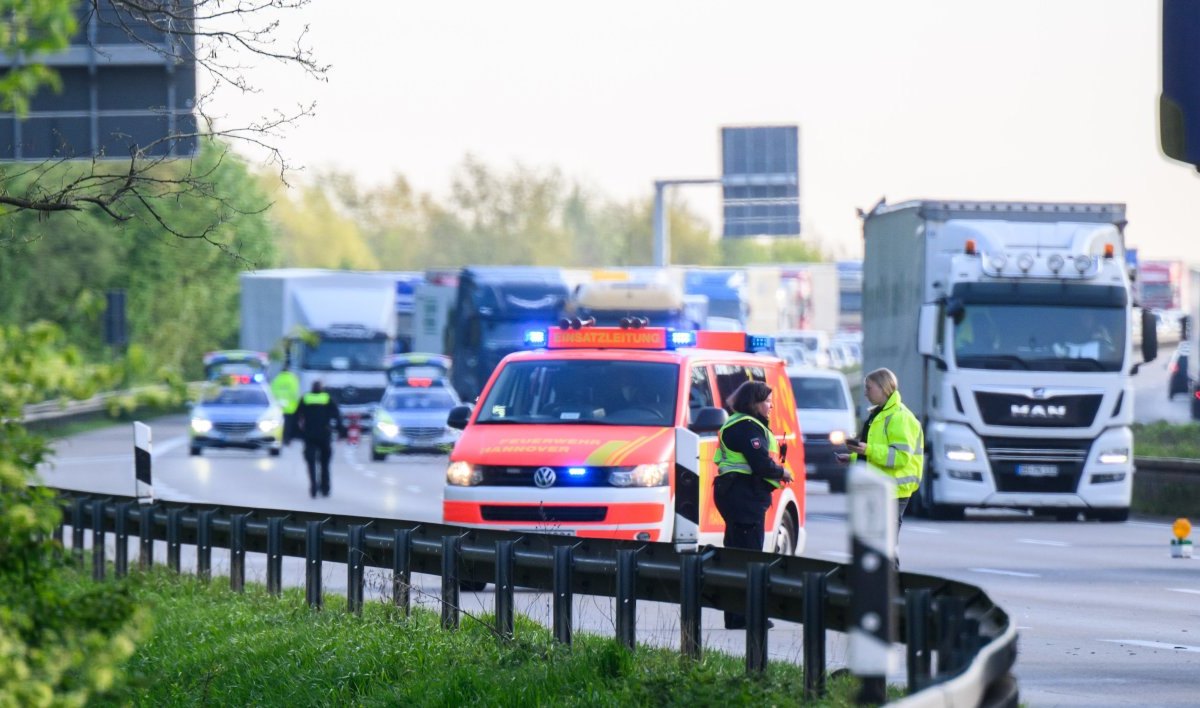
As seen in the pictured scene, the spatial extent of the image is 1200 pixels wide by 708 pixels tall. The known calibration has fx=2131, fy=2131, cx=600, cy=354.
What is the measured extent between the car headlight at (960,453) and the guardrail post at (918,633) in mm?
16897

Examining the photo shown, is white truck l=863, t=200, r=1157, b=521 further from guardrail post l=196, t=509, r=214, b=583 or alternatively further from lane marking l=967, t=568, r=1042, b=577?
guardrail post l=196, t=509, r=214, b=583

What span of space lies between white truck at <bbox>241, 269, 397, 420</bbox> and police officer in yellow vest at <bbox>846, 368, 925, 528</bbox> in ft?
121

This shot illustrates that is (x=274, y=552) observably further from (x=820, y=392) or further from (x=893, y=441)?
(x=820, y=392)

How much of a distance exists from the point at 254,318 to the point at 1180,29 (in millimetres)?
49240

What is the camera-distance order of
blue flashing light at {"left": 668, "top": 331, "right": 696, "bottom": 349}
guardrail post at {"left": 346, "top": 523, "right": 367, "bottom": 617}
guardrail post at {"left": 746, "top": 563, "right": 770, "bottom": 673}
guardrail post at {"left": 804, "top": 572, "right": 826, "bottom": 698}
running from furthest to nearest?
blue flashing light at {"left": 668, "top": 331, "right": 696, "bottom": 349} < guardrail post at {"left": 346, "top": 523, "right": 367, "bottom": 617} < guardrail post at {"left": 746, "top": 563, "right": 770, "bottom": 673} < guardrail post at {"left": 804, "top": 572, "right": 826, "bottom": 698}

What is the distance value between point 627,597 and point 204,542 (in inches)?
216

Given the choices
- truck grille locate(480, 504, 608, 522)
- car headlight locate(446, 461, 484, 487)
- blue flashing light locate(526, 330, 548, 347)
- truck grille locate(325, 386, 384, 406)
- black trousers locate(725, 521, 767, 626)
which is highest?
blue flashing light locate(526, 330, 548, 347)

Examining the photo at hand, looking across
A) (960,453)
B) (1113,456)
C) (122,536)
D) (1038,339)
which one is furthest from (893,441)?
(1113,456)

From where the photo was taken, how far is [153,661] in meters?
11.8

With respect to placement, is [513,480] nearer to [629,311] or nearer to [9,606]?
[9,606]

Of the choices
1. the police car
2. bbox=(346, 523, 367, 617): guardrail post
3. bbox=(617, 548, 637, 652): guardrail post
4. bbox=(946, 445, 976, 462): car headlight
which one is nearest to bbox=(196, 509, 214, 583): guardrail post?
bbox=(346, 523, 367, 617): guardrail post

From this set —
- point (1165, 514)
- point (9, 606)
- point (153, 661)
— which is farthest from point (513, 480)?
point (1165, 514)

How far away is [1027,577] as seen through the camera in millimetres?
17453

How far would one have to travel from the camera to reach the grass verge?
29.4ft
